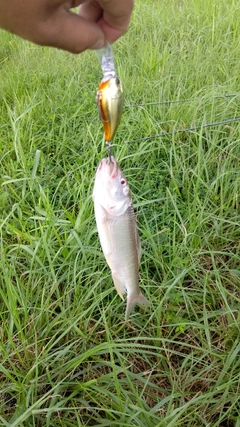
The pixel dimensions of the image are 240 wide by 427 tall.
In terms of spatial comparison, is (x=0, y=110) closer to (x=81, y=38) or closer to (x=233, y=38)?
(x=233, y=38)

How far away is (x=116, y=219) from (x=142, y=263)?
0.68m

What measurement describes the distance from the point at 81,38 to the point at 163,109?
183cm

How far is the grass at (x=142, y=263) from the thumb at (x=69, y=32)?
992 millimetres

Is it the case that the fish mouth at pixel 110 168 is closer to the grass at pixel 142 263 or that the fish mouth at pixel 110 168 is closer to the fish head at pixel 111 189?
the fish head at pixel 111 189

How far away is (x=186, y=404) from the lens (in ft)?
4.62

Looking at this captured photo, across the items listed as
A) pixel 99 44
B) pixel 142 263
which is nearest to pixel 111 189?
pixel 99 44

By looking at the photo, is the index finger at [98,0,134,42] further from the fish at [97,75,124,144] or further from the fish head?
the fish head

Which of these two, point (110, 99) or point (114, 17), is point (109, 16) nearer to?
point (114, 17)

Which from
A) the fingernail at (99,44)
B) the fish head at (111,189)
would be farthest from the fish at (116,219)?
the fingernail at (99,44)

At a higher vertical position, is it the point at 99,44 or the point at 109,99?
the point at 99,44

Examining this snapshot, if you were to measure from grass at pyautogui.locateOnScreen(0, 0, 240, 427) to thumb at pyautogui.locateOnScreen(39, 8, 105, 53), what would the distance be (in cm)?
99

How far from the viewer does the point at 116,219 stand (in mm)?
1317

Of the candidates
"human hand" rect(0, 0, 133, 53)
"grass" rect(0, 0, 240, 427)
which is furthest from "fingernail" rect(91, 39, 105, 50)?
"grass" rect(0, 0, 240, 427)

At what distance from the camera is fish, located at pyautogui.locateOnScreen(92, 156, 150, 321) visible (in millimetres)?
1288
